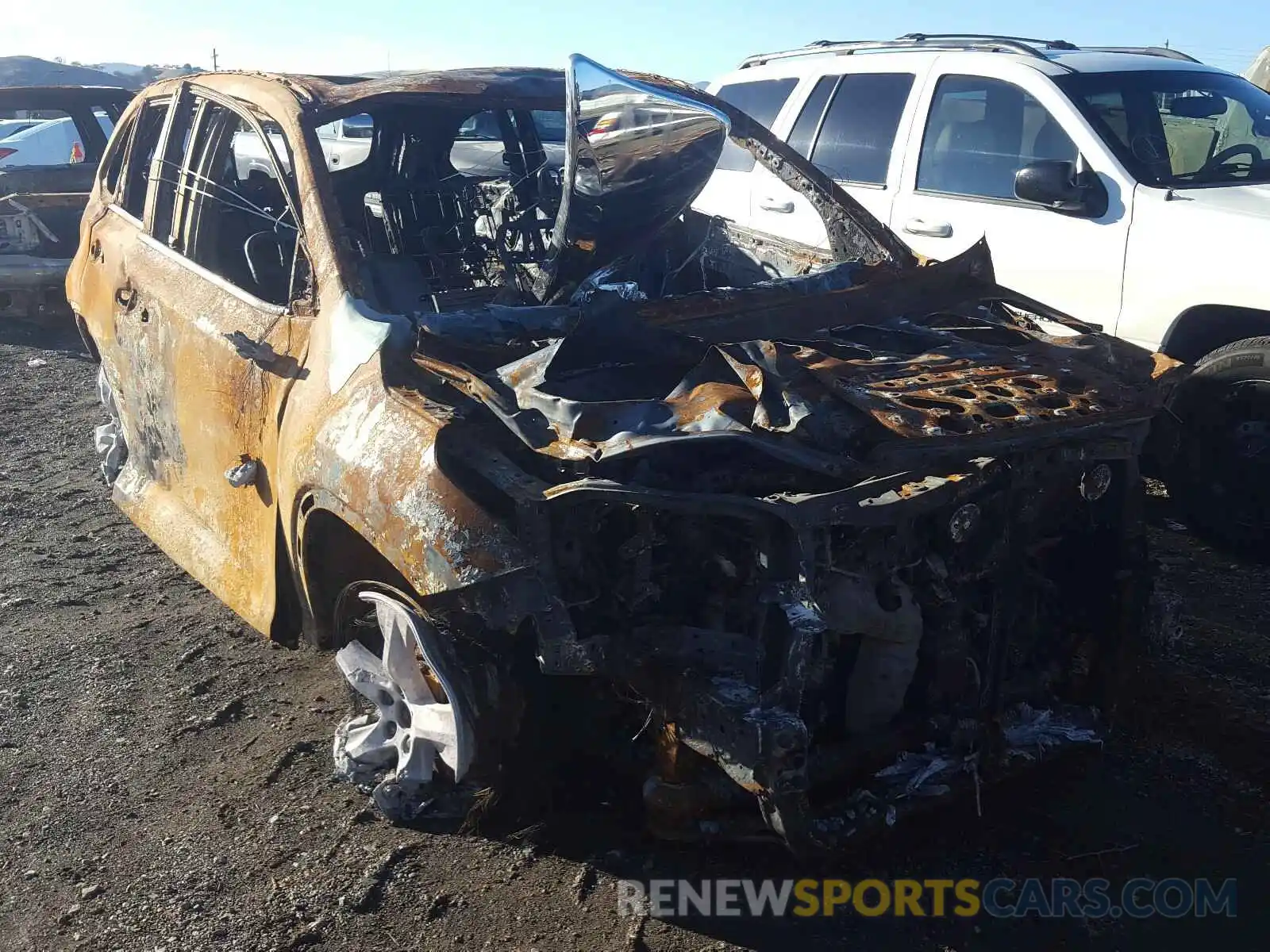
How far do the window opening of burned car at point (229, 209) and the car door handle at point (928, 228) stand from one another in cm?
319

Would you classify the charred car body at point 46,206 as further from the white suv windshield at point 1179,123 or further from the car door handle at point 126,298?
the white suv windshield at point 1179,123

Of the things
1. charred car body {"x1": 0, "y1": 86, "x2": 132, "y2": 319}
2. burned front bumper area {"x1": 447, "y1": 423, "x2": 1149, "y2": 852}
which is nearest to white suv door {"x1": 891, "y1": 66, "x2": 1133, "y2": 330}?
burned front bumper area {"x1": 447, "y1": 423, "x2": 1149, "y2": 852}

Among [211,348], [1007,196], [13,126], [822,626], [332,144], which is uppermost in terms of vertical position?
[332,144]

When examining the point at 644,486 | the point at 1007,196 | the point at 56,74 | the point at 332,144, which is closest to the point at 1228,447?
the point at 1007,196

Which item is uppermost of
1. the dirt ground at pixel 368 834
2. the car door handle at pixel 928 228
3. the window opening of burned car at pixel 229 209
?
the window opening of burned car at pixel 229 209

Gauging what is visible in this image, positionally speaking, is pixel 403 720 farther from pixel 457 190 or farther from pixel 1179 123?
pixel 1179 123

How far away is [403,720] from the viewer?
3092 mm

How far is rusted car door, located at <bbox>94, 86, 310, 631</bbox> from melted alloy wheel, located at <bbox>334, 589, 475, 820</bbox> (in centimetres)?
46

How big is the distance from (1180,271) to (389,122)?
3.32m

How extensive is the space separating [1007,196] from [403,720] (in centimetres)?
401

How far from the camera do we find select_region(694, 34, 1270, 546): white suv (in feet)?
15.4

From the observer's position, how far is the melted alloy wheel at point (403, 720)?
2.83 meters

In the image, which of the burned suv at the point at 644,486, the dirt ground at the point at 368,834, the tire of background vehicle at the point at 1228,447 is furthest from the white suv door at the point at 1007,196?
the dirt ground at the point at 368,834

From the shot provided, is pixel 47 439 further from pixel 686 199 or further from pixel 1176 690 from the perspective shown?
pixel 1176 690
